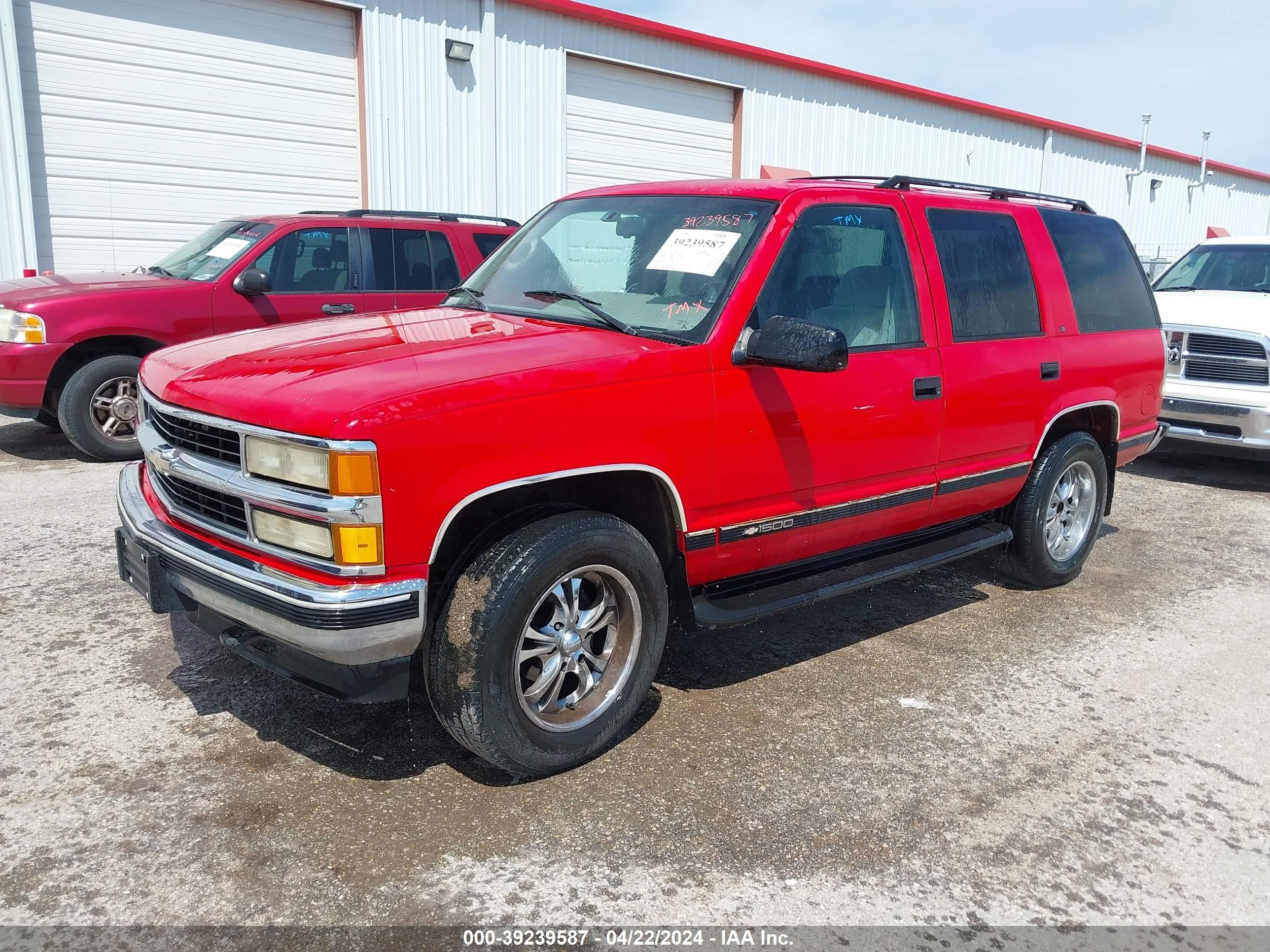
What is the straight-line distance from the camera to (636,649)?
339cm

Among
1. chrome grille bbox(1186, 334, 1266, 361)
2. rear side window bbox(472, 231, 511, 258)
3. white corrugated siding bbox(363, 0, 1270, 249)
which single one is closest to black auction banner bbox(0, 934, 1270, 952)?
chrome grille bbox(1186, 334, 1266, 361)

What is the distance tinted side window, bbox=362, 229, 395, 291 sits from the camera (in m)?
8.26

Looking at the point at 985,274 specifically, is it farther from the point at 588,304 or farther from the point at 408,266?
the point at 408,266

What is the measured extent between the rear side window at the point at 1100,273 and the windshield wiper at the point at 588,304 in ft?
8.68

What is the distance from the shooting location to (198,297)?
25.1 ft

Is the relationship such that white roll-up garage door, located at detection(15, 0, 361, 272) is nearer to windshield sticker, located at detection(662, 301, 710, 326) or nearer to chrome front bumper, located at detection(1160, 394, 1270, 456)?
chrome front bumper, located at detection(1160, 394, 1270, 456)

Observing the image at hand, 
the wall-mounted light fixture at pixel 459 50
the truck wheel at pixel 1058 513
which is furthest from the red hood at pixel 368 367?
the wall-mounted light fixture at pixel 459 50

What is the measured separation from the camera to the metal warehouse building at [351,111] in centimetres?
1088

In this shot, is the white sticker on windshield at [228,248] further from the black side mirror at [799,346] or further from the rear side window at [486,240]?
the black side mirror at [799,346]

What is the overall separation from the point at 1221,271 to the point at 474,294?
26.3ft

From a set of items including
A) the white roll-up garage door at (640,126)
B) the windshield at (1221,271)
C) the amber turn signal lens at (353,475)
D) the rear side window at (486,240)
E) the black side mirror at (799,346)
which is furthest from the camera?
the white roll-up garage door at (640,126)

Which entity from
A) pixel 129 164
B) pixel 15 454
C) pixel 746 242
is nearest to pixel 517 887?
pixel 746 242

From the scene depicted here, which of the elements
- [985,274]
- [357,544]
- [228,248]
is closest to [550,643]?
[357,544]

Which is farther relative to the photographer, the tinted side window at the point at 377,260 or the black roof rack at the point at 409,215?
the black roof rack at the point at 409,215
